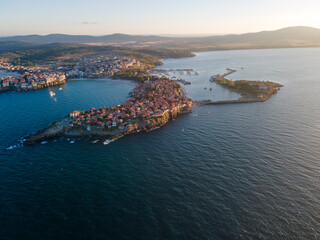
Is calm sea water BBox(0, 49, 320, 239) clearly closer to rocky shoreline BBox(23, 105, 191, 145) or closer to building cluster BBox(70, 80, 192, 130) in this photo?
rocky shoreline BBox(23, 105, 191, 145)

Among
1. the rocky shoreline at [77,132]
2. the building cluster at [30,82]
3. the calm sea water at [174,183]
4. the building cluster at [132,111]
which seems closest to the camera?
the calm sea water at [174,183]

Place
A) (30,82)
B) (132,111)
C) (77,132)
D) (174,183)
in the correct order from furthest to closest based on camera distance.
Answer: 1. (30,82)
2. (132,111)
3. (77,132)
4. (174,183)

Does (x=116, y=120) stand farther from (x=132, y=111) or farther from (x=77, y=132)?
(x=77, y=132)

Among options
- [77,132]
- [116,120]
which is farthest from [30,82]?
[116,120]

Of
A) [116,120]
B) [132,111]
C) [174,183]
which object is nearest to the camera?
[174,183]

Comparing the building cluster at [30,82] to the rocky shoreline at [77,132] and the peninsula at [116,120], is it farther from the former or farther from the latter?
the rocky shoreline at [77,132]

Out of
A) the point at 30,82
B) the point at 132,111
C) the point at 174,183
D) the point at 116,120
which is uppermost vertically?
the point at 30,82

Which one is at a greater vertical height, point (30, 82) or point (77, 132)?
point (30, 82)

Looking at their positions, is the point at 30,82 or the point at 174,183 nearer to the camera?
the point at 174,183

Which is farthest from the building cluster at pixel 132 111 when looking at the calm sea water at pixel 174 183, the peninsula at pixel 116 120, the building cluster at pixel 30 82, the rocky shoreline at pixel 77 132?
the building cluster at pixel 30 82

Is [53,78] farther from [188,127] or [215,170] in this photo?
[215,170]
